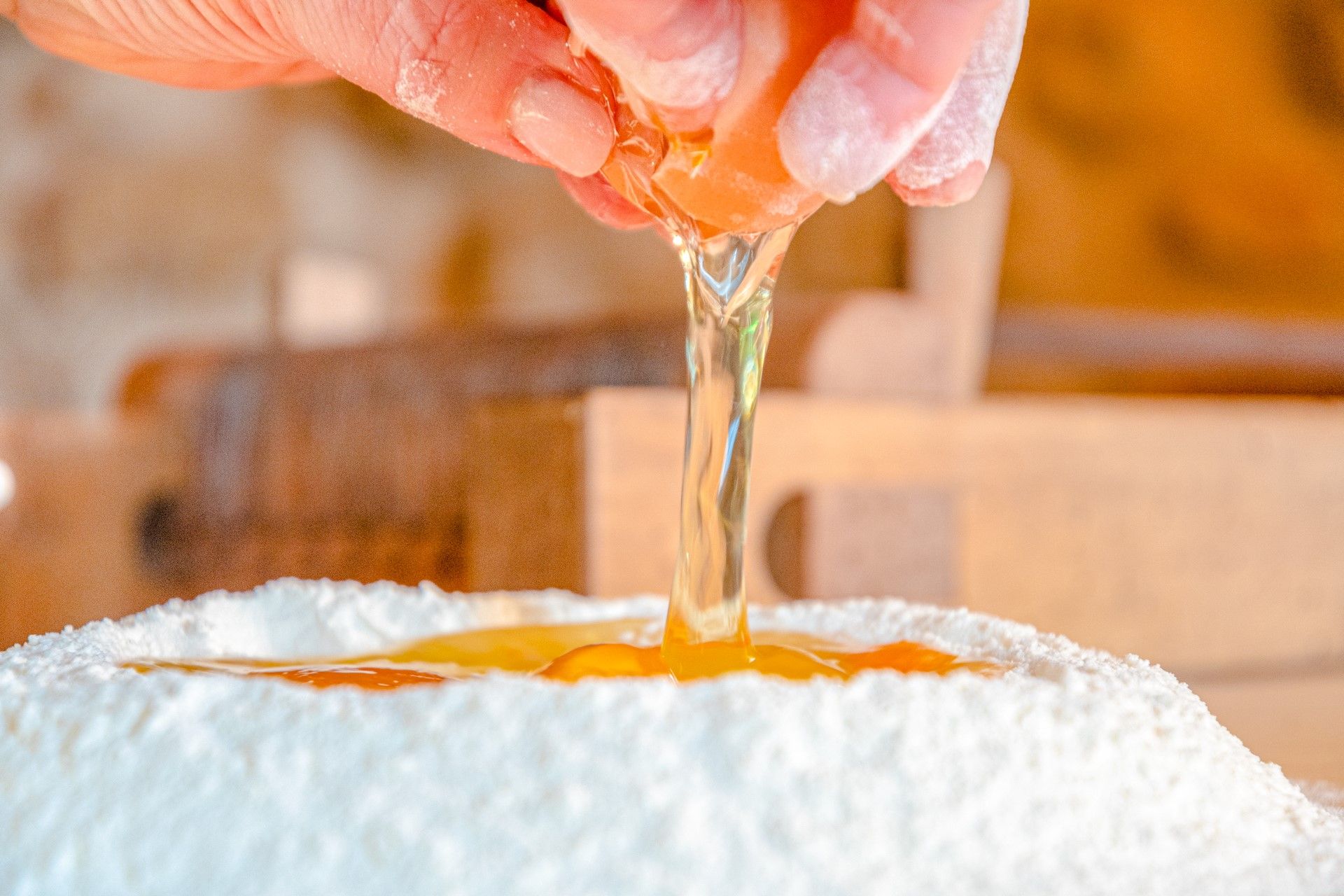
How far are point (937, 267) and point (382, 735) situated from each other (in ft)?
2.23

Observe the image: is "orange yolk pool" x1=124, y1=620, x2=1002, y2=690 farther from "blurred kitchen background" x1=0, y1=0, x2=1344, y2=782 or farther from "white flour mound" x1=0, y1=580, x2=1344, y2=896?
"blurred kitchen background" x1=0, y1=0, x2=1344, y2=782

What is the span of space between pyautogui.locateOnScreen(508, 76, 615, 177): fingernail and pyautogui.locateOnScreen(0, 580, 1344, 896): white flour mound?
0.68ft

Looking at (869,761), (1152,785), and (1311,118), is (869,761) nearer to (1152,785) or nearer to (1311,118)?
(1152,785)

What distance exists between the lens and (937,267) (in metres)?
0.84

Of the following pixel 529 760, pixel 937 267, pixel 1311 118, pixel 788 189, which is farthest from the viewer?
pixel 1311 118

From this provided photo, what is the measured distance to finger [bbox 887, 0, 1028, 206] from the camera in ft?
1.27

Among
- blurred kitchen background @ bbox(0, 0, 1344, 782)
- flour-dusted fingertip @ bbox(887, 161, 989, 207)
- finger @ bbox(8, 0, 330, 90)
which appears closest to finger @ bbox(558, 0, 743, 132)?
flour-dusted fingertip @ bbox(887, 161, 989, 207)

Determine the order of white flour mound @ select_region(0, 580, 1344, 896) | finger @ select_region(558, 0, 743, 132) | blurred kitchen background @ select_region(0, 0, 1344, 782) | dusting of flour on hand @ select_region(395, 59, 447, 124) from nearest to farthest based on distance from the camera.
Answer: white flour mound @ select_region(0, 580, 1344, 896), finger @ select_region(558, 0, 743, 132), dusting of flour on hand @ select_region(395, 59, 447, 124), blurred kitchen background @ select_region(0, 0, 1344, 782)

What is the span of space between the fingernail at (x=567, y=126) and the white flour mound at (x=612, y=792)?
0.21m

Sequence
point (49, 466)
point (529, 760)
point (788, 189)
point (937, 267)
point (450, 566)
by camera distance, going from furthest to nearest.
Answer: point (49, 466)
point (450, 566)
point (937, 267)
point (788, 189)
point (529, 760)

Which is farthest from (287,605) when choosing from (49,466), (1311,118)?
(1311,118)

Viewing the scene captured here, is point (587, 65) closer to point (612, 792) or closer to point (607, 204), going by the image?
point (607, 204)

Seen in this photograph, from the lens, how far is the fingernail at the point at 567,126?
395 mm

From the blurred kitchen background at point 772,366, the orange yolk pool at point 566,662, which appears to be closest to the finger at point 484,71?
the orange yolk pool at point 566,662
